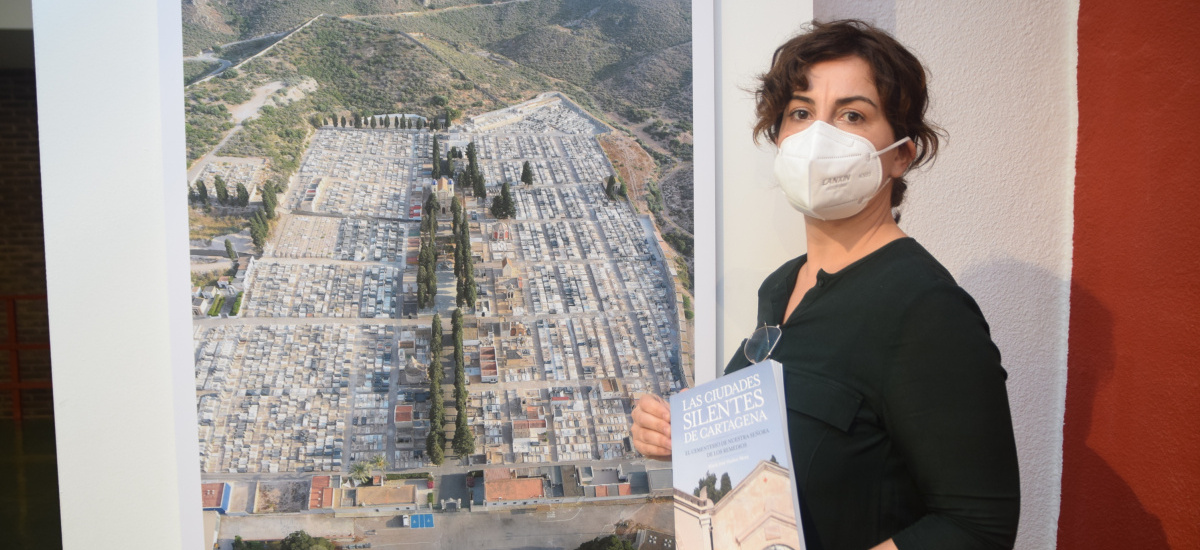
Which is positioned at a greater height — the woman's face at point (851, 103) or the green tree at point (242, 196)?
the woman's face at point (851, 103)

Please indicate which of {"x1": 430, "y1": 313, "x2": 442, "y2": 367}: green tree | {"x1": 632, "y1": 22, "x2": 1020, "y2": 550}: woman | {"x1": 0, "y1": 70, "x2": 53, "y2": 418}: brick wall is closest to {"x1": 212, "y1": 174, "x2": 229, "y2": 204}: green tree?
{"x1": 430, "y1": 313, "x2": 442, "y2": 367}: green tree

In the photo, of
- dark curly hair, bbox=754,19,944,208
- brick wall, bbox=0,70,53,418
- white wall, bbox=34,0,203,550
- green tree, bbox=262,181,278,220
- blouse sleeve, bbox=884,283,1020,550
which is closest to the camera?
blouse sleeve, bbox=884,283,1020,550

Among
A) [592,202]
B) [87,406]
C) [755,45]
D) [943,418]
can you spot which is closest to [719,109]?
[755,45]

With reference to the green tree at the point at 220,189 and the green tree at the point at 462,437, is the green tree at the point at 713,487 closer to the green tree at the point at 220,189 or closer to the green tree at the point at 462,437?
the green tree at the point at 462,437

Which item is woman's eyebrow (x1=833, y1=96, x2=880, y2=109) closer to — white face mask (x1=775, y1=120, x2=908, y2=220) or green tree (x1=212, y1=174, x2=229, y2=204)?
white face mask (x1=775, y1=120, x2=908, y2=220)

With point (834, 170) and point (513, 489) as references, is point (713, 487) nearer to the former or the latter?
point (834, 170)

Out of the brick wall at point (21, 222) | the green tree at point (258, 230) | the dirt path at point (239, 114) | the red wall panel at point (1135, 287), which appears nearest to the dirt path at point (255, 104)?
the dirt path at point (239, 114)

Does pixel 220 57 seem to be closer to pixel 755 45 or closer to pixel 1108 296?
pixel 755 45
